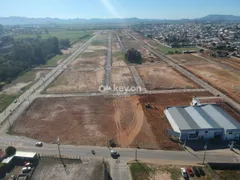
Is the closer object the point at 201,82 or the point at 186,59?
the point at 201,82

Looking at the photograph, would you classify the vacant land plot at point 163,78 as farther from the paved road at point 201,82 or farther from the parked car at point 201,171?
the parked car at point 201,171

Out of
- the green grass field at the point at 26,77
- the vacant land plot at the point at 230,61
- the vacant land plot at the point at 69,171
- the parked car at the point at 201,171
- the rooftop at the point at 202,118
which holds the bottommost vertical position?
the green grass field at the point at 26,77

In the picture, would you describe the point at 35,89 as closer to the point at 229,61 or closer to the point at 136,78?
the point at 136,78

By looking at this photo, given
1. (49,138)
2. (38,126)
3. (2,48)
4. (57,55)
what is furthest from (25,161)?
(2,48)

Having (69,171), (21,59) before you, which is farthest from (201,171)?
(21,59)

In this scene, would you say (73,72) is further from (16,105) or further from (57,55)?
(57,55)

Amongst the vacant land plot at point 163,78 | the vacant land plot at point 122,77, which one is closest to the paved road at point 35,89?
the vacant land plot at point 122,77

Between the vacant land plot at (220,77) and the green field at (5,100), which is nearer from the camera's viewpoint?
the green field at (5,100)
